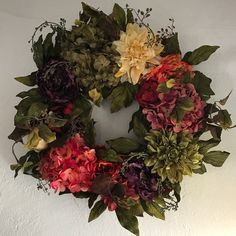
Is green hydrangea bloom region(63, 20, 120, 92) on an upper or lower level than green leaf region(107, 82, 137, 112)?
upper

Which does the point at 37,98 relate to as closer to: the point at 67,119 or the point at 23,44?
the point at 67,119

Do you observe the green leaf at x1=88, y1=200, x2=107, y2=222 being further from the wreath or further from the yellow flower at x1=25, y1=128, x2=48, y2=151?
the yellow flower at x1=25, y1=128, x2=48, y2=151

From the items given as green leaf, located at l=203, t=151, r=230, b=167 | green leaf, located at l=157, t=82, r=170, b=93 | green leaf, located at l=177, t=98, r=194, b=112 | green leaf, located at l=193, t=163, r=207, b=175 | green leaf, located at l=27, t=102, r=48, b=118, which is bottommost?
green leaf, located at l=193, t=163, r=207, b=175

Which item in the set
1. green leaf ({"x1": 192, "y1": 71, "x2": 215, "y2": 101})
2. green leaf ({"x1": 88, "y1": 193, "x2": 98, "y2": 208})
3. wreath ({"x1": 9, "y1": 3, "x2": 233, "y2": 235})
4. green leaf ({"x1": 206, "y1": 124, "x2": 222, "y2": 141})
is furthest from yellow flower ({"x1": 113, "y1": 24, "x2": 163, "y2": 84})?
green leaf ({"x1": 88, "y1": 193, "x2": 98, "y2": 208})

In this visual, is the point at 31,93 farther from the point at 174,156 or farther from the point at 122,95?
the point at 174,156

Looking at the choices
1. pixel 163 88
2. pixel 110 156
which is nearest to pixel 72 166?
pixel 110 156

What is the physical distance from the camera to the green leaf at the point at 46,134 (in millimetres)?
1169

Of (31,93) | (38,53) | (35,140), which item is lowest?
(35,140)

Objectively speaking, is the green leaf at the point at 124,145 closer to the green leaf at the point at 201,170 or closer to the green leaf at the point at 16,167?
the green leaf at the point at 201,170

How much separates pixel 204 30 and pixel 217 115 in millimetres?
258

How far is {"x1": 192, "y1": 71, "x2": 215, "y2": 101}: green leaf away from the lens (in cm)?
118

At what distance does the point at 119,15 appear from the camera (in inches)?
47.5

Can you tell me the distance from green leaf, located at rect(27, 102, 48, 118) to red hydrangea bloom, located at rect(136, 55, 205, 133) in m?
0.25

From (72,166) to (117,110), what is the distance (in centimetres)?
19
